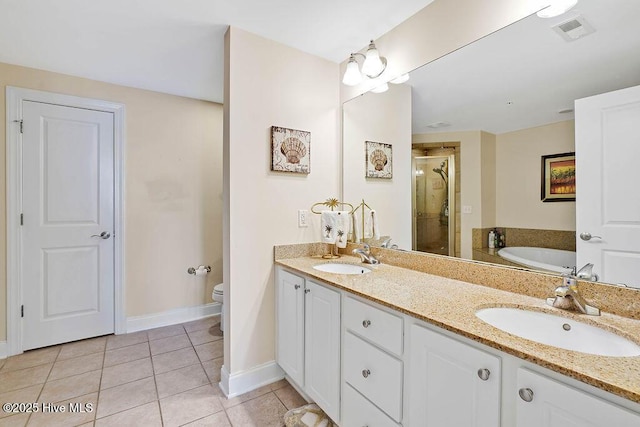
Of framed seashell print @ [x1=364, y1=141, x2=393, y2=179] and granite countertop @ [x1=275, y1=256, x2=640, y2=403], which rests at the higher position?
framed seashell print @ [x1=364, y1=141, x2=393, y2=179]

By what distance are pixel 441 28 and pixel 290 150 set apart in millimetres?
1149

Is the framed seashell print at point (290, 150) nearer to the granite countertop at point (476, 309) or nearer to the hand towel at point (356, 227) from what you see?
the hand towel at point (356, 227)

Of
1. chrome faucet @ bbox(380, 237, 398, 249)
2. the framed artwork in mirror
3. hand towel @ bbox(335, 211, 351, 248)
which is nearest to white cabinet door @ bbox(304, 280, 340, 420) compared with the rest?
hand towel @ bbox(335, 211, 351, 248)

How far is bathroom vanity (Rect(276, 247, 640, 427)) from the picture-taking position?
0.68 m

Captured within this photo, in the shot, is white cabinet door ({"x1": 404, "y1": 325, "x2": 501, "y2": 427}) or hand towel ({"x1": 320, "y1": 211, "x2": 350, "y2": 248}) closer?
white cabinet door ({"x1": 404, "y1": 325, "x2": 501, "y2": 427})

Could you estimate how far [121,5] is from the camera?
164cm

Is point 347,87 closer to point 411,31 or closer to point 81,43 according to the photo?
point 411,31

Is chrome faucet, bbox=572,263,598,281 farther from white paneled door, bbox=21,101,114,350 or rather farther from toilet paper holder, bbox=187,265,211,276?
white paneled door, bbox=21,101,114,350

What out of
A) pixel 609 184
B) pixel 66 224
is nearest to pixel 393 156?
pixel 609 184

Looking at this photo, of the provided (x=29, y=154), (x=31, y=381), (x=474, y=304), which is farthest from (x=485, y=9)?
(x=31, y=381)

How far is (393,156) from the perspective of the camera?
1.94 m

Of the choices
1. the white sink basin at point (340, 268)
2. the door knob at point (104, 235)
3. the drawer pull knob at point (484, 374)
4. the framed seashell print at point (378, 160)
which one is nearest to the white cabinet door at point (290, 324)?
the white sink basin at point (340, 268)

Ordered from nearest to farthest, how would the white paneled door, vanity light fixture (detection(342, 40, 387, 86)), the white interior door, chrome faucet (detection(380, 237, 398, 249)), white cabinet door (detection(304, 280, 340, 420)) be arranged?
1. the white interior door
2. white cabinet door (detection(304, 280, 340, 420))
3. vanity light fixture (detection(342, 40, 387, 86))
4. chrome faucet (detection(380, 237, 398, 249))
5. the white paneled door

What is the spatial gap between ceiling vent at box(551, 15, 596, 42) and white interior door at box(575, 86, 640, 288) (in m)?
0.26
